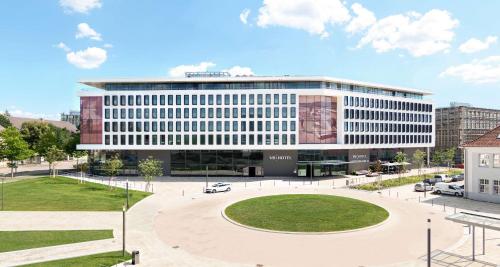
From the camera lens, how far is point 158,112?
73500 millimetres

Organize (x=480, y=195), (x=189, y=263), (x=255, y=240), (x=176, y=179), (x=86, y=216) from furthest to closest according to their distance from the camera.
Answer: (x=176, y=179) → (x=480, y=195) → (x=86, y=216) → (x=255, y=240) → (x=189, y=263)

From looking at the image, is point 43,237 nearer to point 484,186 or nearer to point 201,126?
point 201,126

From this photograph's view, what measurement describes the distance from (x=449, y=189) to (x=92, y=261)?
166 feet

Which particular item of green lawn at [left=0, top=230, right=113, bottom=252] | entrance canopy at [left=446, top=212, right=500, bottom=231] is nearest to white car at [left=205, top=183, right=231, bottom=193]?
green lawn at [left=0, top=230, right=113, bottom=252]

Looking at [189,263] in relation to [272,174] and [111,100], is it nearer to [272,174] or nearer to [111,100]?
[272,174]

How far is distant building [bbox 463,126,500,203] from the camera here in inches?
1748

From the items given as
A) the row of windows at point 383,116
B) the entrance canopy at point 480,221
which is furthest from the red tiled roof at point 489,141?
the row of windows at point 383,116

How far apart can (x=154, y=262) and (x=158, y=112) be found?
176 feet

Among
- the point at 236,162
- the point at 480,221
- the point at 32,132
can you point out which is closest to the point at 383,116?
the point at 236,162

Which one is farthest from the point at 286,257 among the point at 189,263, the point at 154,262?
the point at 154,262

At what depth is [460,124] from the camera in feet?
365

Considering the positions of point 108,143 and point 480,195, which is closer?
point 480,195

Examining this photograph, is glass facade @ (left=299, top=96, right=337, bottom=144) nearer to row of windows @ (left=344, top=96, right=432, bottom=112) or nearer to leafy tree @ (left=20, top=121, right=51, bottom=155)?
row of windows @ (left=344, top=96, right=432, bottom=112)

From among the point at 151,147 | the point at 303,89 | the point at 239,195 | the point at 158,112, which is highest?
the point at 303,89
